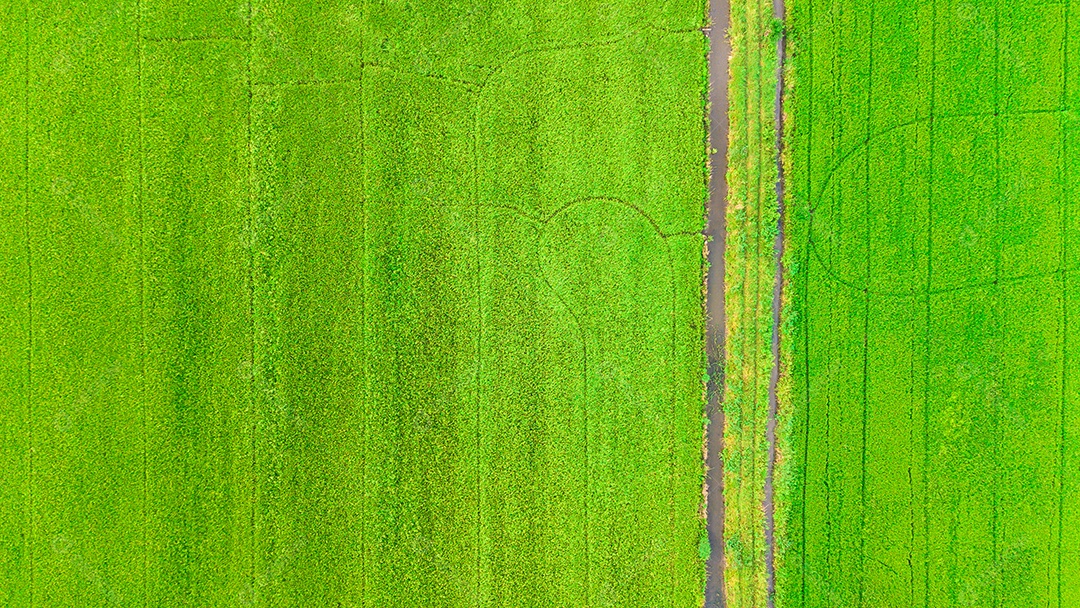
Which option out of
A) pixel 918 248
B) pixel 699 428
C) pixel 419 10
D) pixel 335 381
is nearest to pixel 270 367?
pixel 335 381

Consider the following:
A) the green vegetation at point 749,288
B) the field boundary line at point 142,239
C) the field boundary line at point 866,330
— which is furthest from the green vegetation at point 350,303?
the field boundary line at point 866,330

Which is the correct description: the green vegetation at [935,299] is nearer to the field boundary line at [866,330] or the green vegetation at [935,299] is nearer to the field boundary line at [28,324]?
the field boundary line at [866,330]

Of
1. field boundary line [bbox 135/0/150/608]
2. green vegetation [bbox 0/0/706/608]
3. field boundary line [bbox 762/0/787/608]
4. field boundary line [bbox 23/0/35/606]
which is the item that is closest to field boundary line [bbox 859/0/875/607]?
field boundary line [bbox 762/0/787/608]

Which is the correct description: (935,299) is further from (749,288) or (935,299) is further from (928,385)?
(749,288)

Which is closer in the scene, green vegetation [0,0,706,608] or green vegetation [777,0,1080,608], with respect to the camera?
green vegetation [777,0,1080,608]

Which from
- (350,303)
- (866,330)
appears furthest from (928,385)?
(350,303)

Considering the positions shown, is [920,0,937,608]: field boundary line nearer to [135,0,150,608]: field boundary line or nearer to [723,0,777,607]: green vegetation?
[723,0,777,607]: green vegetation

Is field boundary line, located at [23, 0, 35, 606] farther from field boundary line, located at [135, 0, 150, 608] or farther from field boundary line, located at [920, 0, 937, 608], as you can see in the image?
field boundary line, located at [920, 0, 937, 608]
